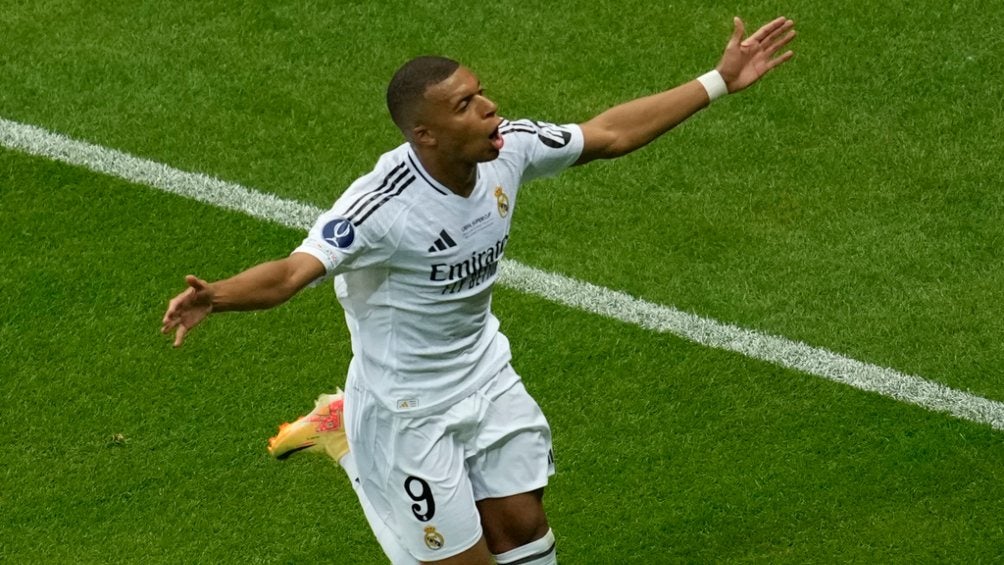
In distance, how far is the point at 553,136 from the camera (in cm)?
661

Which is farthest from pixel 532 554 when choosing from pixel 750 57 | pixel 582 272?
pixel 582 272

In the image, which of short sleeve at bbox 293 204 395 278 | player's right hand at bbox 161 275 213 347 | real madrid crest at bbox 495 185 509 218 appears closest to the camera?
player's right hand at bbox 161 275 213 347

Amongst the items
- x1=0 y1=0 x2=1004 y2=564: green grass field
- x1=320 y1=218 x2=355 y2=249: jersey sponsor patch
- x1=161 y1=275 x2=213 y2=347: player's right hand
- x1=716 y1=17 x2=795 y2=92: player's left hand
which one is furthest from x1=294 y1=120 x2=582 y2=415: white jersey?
x1=0 y1=0 x2=1004 y2=564: green grass field

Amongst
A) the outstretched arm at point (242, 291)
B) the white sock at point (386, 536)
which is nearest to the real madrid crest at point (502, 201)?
the outstretched arm at point (242, 291)

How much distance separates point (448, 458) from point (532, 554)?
0.50 m

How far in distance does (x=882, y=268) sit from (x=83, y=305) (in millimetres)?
3970

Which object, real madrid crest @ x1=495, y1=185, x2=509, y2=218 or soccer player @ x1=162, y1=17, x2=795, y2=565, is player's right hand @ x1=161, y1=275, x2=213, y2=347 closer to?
soccer player @ x1=162, y1=17, x2=795, y2=565

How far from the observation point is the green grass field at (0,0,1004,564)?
7555 mm

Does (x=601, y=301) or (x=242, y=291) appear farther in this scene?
(x=601, y=301)

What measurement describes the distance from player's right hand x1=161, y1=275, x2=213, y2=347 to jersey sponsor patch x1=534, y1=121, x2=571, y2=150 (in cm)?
160

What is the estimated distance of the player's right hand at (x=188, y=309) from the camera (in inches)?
215

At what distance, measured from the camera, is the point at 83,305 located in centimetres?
861

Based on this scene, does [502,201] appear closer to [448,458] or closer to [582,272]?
[448,458]

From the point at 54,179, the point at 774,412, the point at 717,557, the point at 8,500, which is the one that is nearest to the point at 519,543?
the point at 717,557
